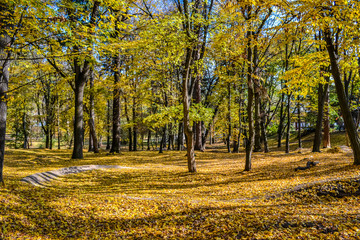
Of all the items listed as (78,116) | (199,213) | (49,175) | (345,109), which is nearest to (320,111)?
(345,109)

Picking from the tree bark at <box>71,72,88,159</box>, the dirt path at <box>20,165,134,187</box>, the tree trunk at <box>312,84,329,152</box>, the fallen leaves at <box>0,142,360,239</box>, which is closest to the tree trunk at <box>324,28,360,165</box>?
the fallen leaves at <box>0,142,360,239</box>

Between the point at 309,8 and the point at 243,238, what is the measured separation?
575 centimetres

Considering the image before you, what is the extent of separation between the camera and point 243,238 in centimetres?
342

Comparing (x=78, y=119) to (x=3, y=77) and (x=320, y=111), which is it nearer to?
(x=3, y=77)

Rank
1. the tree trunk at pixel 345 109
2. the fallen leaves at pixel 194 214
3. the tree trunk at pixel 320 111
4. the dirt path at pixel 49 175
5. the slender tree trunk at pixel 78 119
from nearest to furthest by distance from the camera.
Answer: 1. the fallen leaves at pixel 194 214
2. the dirt path at pixel 49 175
3. the tree trunk at pixel 345 109
4. the tree trunk at pixel 320 111
5. the slender tree trunk at pixel 78 119

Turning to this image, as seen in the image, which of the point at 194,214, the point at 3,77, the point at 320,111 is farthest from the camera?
the point at 320,111

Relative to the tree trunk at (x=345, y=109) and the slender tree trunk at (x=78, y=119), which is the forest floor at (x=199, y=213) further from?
the slender tree trunk at (x=78, y=119)

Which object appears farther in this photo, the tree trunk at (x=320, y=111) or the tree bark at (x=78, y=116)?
the tree bark at (x=78, y=116)

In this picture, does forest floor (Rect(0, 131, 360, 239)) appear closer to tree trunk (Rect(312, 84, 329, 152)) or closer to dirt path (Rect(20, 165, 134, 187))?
dirt path (Rect(20, 165, 134, 187))

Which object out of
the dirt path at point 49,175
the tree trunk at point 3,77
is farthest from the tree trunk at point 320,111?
the tree trunk at point 3,77

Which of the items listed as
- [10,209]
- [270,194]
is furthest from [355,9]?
[10,209]

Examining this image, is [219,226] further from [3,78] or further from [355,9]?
[355,9]

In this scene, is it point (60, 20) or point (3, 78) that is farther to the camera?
point (3, 78)

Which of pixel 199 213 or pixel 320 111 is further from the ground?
pixel 320 111
